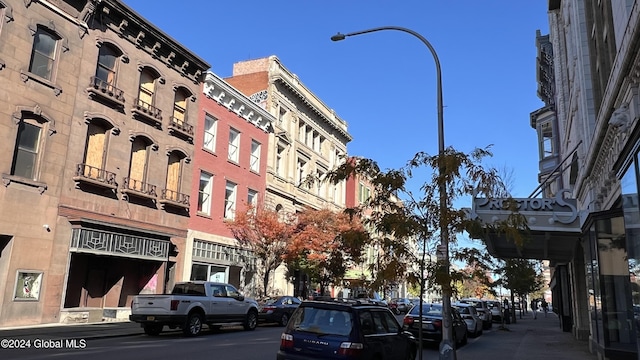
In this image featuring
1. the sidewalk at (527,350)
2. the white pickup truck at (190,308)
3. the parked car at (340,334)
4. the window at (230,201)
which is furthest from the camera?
the window at (230,201)

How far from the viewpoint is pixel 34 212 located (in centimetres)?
1845

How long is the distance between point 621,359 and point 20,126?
20283 millimetres

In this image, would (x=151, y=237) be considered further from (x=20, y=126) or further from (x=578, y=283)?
(x=578, y=283)

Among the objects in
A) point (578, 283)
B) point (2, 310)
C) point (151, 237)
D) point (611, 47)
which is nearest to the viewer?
point (611, 47)

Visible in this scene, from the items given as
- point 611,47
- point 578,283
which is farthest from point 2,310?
point 578,283

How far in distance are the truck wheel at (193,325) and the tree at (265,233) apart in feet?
38.2

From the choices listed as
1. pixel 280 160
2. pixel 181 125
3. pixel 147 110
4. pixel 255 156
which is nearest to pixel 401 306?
pixel 280 160

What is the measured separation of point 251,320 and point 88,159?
9.87m

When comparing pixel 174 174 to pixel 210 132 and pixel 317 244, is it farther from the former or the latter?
pixel 317 244

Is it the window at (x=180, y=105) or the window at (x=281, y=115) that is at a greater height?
the window at (x=281, y=115)

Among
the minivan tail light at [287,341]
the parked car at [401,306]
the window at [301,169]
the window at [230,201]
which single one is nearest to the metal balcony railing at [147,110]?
the window at [230,201]

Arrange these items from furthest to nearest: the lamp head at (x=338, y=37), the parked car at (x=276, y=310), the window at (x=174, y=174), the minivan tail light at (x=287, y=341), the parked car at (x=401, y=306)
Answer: the parked car at (x=401, y=306) < the window at (x=174, y=174) < the parked car at (x=276, y=310) < the lamp head at (x=338, y=37) < the minivan tail light at (x=287, y=341)

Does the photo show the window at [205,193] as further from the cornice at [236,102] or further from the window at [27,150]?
the window at [27,150]

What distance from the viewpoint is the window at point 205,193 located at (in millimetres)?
28312
